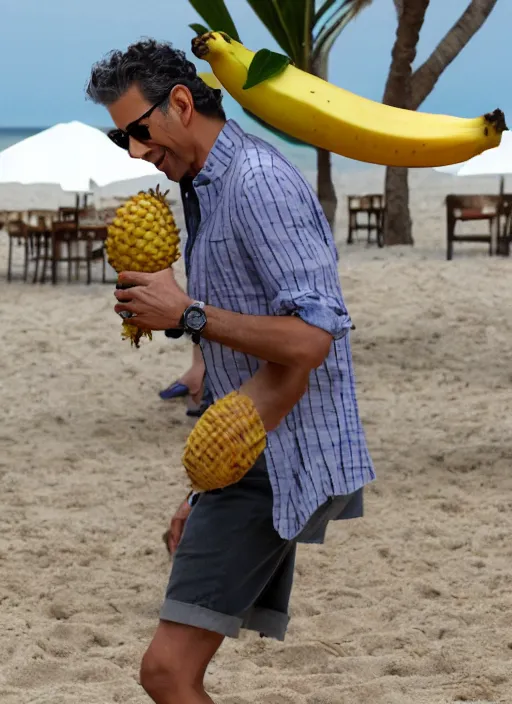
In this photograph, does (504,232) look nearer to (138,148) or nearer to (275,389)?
(138,148)

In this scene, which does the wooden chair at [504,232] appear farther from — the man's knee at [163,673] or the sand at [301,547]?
the man's knee at [163,673]

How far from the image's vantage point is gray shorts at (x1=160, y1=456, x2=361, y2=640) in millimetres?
2457

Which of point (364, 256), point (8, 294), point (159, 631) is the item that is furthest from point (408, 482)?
point (364, 256)

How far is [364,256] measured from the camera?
18062 millimetres

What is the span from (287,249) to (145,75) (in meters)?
0.52

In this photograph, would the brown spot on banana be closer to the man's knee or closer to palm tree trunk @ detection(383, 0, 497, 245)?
the man's knee

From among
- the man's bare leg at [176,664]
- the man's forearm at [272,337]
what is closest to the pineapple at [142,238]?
the man's forearm at [272,337]

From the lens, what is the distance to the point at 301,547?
5500 mm

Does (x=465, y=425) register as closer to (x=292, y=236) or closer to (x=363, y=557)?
(x=363, y=557)

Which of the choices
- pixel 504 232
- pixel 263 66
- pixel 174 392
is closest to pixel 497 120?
pixel 263 66

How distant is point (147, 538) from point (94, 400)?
3.58 meters

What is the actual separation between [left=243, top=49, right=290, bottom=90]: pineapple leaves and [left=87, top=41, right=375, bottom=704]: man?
0.13 m

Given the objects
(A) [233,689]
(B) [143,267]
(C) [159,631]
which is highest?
(B) [143,267]

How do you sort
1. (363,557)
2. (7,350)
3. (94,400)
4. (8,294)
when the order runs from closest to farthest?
(363,557) → (94,400) → (7,350) → (8,294)
